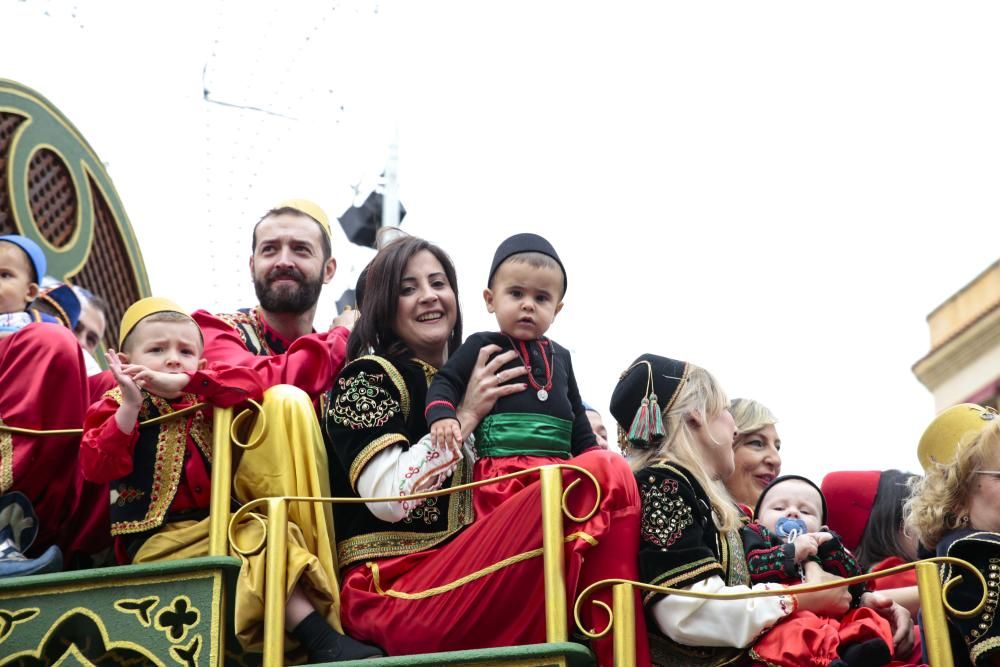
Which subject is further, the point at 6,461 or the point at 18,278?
the point at 18,278

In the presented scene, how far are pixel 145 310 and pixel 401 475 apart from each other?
1.24 metres

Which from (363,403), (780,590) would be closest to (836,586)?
(780,590)

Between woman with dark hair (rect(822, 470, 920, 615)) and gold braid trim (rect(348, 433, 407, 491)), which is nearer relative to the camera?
gold braid trim (rect(348, 433, 407, 491))

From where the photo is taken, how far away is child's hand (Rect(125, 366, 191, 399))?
495 cm

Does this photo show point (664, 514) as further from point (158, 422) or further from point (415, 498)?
point (158, 422)

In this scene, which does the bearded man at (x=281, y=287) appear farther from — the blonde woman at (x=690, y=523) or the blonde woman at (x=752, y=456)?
the blonde woman at (x=752, y=456)

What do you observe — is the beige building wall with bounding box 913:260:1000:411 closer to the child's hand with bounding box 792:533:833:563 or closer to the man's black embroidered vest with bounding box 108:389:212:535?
the child's hand with bounding box 792:533:833:563

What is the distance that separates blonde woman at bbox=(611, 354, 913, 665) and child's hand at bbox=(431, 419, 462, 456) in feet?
1.89

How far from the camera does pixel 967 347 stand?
22.0m

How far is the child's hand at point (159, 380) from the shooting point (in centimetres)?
495

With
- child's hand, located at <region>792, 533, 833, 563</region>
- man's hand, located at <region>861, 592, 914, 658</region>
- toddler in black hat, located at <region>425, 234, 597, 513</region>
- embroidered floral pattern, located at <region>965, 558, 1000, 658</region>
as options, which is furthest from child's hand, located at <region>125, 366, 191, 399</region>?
embroidered floral pattern, located at <region>965, 558, 1000, 658</region>

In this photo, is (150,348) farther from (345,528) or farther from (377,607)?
(377,607)

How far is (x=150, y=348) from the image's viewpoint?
5.32 metres

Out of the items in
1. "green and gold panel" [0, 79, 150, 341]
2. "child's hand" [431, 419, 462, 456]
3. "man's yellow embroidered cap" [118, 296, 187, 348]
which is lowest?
"child's hand" [431, 419, 462, 456]
